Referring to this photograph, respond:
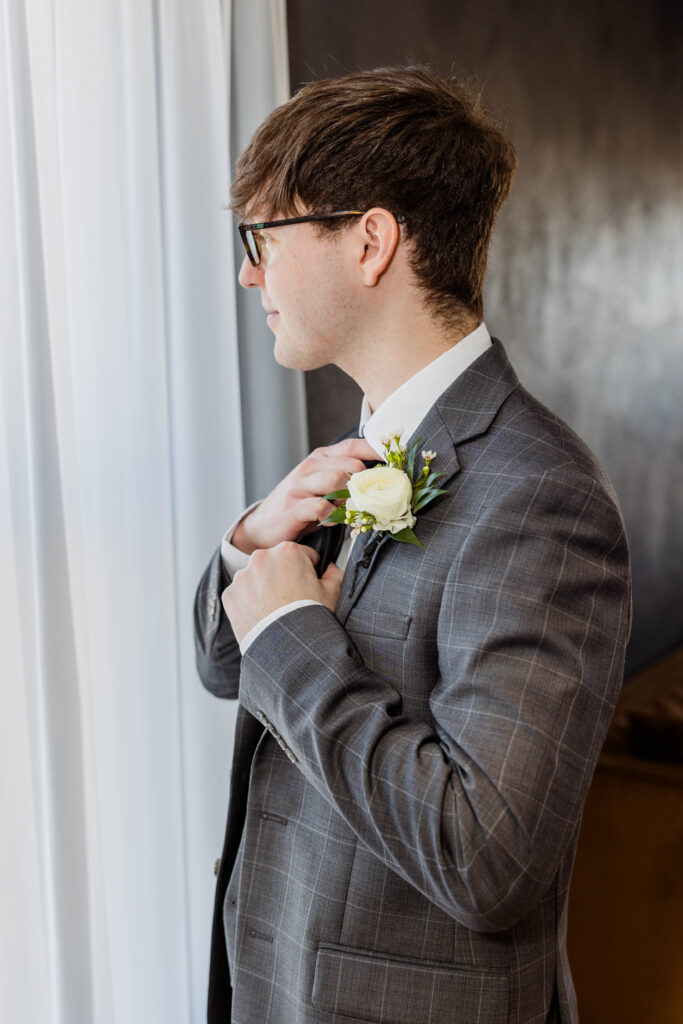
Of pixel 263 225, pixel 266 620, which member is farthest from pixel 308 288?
pixel 266 620

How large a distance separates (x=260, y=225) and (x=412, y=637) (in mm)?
594

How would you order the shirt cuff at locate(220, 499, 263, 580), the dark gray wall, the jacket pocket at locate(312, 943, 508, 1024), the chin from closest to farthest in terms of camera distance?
the jacket pocket at locate(312, 943, 508, 1024) < the chin < the shirt cuff at locate(220, 499, 263, 580) < the dark gray wall

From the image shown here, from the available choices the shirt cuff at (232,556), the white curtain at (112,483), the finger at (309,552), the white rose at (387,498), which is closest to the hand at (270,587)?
the finger at (309,552)

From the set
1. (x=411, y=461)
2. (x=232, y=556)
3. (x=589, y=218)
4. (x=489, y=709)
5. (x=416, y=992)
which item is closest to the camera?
(x=489, y=709)

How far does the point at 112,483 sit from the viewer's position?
67.7 inches

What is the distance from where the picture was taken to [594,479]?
111 centimetres

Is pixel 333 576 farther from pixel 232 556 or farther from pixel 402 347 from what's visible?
pixel 402 347

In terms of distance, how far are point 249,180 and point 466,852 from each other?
0.91 m

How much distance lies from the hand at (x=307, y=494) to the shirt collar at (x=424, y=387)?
0.07 m

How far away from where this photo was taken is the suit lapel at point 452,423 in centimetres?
119

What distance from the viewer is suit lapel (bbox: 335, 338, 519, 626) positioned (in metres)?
1.19

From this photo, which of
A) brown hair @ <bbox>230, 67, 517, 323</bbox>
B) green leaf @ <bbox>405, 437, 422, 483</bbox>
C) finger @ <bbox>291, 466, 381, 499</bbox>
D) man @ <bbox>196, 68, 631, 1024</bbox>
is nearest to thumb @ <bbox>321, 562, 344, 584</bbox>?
man @ <bbox>196, 68, 631, 1024</bbox>

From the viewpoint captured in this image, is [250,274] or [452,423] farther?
[250,274]

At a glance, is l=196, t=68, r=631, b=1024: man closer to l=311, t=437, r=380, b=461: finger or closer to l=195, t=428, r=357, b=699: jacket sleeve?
l=311, t=437, r=380, b=461: finger
